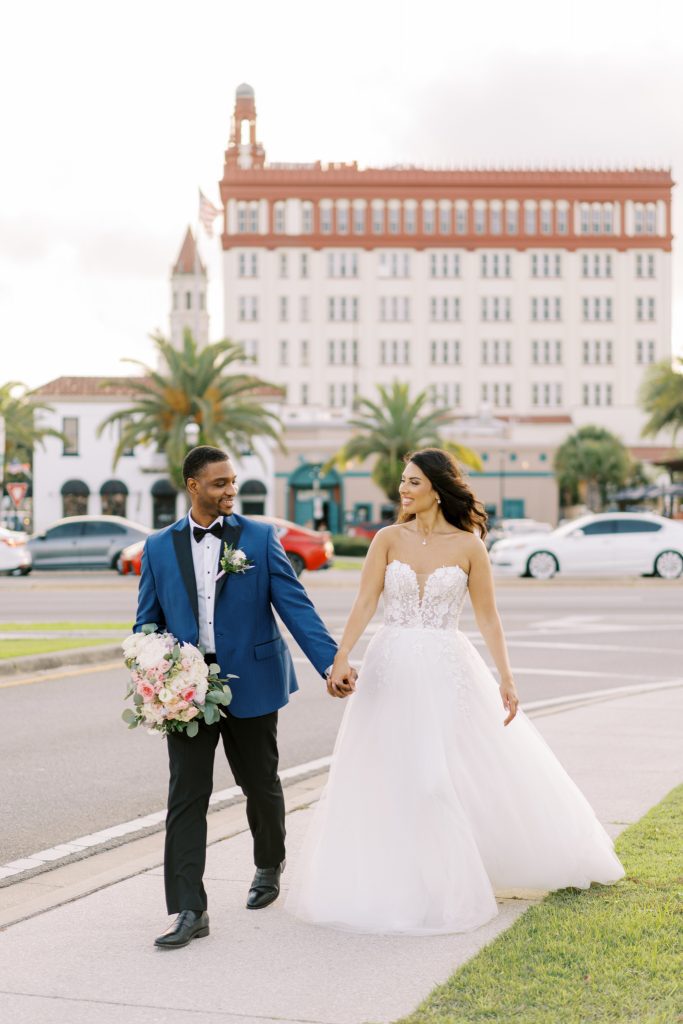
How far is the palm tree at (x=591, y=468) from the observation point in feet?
270

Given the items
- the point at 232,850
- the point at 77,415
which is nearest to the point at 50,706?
the point at 232,850

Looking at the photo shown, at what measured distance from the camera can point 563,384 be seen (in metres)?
112

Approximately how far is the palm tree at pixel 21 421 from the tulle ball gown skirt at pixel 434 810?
206 feet

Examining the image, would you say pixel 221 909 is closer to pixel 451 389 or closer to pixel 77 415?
pixel 77 415

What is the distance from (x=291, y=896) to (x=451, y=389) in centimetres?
10663

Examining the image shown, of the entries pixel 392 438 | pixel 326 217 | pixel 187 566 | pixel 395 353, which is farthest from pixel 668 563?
pixel 326 217

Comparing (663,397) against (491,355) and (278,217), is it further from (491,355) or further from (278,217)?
(278,217)

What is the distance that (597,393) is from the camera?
4427 inches

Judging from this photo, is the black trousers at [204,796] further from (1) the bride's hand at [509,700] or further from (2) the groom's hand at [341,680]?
Answer: (1) the bride's hand at [509,700]

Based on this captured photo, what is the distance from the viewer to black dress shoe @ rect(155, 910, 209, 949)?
15.6ft

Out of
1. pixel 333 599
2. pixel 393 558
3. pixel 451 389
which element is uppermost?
pixel 451 389

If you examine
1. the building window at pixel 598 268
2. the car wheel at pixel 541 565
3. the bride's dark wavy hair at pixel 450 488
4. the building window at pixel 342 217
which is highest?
the building window at pixel 342 217

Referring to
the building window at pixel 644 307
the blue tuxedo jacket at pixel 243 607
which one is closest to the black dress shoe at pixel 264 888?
the blue tuxedo jacket at pixel 243 607

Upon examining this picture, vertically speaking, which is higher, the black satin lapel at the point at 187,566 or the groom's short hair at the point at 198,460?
the groom's short hair at the point at 198,460
